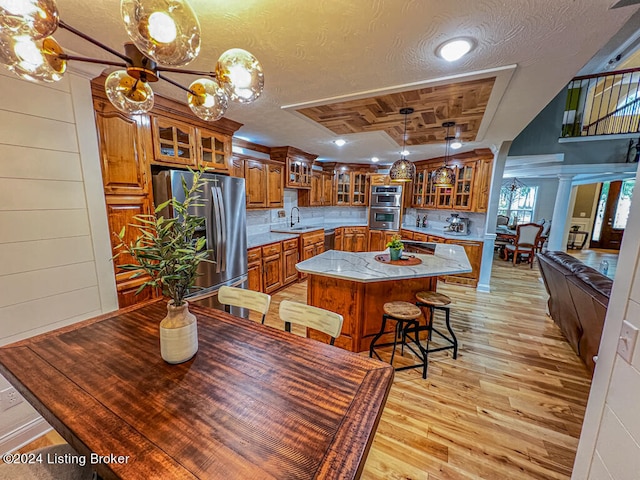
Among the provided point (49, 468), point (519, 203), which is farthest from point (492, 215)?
point (519, 203)

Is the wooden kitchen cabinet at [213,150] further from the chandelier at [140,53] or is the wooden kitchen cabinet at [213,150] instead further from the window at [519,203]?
the window at [519,203]

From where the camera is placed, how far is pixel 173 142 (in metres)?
2.42

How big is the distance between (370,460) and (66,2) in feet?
9.29

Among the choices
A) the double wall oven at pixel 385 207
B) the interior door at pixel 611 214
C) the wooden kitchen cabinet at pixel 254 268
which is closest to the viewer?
the wooden kitchen cabinet at pixel 254 268

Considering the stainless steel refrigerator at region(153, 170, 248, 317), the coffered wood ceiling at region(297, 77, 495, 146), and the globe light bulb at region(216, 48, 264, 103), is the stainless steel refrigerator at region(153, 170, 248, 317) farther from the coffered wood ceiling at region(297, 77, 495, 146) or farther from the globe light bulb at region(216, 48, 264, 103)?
the globe light bulb at region(216, 48, 264, 103)

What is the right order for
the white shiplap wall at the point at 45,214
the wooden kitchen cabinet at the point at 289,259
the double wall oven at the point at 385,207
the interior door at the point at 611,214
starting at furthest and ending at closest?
the interior door at the point at 611,214
the double wall oven at the point at 385,207
the wooden kitchen cabinet at the point at 289,259
the white shiplap wall at the point at 45,214

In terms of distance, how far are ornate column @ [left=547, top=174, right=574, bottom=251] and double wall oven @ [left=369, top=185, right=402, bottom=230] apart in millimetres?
3118

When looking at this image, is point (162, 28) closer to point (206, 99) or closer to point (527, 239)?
point (206, 99)

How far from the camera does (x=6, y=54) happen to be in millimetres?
923

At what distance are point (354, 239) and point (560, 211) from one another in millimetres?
4255

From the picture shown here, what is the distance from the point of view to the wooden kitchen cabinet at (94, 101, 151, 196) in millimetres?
1923

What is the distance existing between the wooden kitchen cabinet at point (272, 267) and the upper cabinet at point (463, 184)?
9.37 ft

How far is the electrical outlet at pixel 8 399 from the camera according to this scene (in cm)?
157

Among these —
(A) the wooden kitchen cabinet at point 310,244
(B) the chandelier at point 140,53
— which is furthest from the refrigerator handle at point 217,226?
(A) the wooden kitchen cabinet at point 310,244
